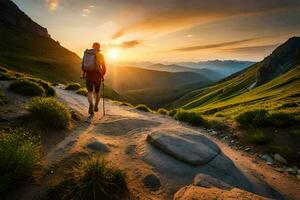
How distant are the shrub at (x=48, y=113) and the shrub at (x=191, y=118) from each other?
9857 mm

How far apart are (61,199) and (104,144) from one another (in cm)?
372

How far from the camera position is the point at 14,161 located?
624 cm

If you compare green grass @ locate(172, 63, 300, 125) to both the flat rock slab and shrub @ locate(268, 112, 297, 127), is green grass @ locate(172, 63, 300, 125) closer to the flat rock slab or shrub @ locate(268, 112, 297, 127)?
shrub @ locate(268, 112, 297, 127)

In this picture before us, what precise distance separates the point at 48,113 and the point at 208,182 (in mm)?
6297

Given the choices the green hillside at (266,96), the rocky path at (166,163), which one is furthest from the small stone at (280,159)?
the green hillside at (266,96)

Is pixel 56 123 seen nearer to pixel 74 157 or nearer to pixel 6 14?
pixel 74 157

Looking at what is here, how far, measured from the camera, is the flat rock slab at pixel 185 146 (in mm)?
9320

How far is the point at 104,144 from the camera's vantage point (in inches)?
379

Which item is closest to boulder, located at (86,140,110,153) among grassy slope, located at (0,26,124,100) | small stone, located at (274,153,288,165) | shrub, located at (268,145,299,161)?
small stone, located at (274,153,288,165)

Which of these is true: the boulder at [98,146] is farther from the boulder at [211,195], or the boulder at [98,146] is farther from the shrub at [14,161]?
the boulder at [211,195]

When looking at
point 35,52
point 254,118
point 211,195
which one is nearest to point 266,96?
point 254,118

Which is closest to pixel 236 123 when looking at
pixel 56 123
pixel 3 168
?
pixel 56 123

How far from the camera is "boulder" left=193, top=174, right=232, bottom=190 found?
755 cm

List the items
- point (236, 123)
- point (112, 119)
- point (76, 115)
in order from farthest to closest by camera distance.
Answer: point (236, 123) → point (112, 119) → point (76, 115)
